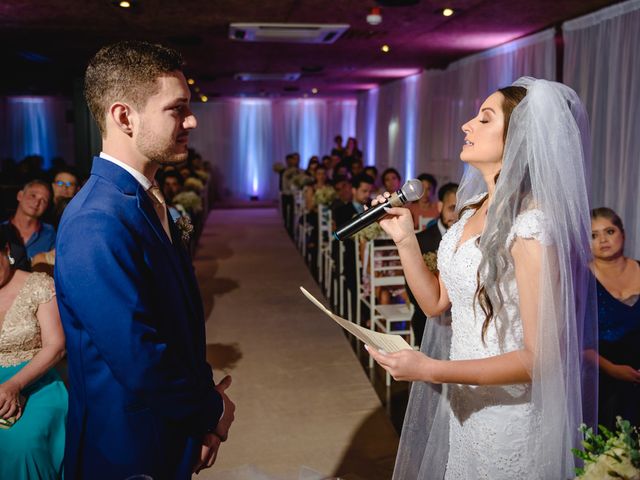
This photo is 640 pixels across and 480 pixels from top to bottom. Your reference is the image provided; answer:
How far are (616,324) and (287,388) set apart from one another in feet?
7.36

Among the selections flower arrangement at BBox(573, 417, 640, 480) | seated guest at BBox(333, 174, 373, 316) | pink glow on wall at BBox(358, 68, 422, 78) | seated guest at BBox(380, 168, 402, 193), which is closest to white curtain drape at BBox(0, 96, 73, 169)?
pink glow on wall at BBox(358, 68, 422, 78)

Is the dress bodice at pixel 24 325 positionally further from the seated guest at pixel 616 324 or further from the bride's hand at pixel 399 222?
the seated guest at pixel 616 324

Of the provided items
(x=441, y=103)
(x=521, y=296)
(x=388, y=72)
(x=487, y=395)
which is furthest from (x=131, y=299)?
(x=388, y=72)

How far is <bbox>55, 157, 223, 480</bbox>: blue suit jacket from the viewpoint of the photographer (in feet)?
4.07

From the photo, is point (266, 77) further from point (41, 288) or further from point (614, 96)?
point (41, 288)

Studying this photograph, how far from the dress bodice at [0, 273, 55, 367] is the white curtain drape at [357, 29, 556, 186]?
6.31 metres

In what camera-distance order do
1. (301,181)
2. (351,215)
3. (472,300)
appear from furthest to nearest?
(301,181) → (351,215) → (472,300)

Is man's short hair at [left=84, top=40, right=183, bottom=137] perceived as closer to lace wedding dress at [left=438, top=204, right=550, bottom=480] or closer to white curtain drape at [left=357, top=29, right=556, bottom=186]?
lace wedding dress at [left=438, top=204, right=550, bottom=480]

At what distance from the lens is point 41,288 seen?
251 cm

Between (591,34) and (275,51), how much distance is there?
4517 mm

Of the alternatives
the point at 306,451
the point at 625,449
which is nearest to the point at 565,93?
the point at 625,449

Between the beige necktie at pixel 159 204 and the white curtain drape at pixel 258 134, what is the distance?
17.7 meters

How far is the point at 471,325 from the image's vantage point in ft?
5.80

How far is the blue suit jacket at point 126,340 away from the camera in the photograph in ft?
4.07
